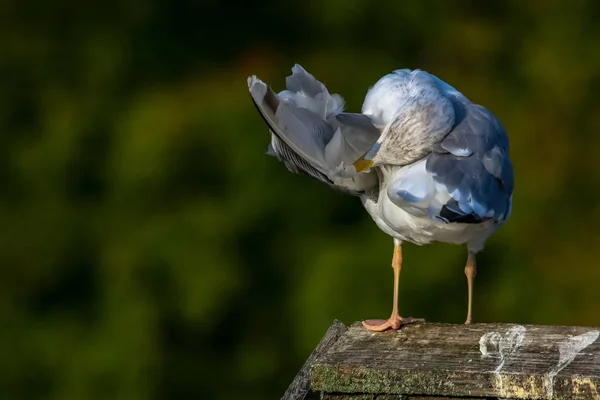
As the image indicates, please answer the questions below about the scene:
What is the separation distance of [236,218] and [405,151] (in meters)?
3.08

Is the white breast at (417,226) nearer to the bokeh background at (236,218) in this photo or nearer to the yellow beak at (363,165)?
the yellow beak at (363,165)

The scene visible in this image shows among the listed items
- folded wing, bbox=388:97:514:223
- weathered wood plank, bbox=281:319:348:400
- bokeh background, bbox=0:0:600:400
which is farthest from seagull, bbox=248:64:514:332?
bokeh background, bbox=0:0:600:400

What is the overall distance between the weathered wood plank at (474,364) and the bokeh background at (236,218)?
3290 mm

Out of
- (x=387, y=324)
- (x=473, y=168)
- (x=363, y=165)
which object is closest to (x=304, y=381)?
(x=387, y=324)

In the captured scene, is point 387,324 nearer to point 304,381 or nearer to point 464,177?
point 304,381

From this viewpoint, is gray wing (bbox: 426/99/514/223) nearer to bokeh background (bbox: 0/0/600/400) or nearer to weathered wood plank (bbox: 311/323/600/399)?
weathered wood plank (bbox: 311/323/600/399)

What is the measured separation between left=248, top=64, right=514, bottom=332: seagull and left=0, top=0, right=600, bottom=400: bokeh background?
246 centimetres

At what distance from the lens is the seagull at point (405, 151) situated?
3256 millimetres

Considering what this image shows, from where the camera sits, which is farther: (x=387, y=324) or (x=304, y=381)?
(x=387, y=324)

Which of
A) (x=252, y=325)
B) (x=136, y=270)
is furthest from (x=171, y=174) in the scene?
(x=252, y=325)

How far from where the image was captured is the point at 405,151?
3285 millimetres

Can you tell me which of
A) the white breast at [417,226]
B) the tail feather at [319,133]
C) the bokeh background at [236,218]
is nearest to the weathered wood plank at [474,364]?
the white breast at [417,226]

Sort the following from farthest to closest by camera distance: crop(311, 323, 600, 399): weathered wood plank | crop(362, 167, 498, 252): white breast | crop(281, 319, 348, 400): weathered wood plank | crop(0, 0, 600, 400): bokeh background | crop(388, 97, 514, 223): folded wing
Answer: crop(0, 0, 600, 400): bokeh background < crop(362, 167, 498, 252): white breast < crop(388, 97, 514, 223): folded wing < crop(281, 319, 348, 400): weathered wood plank < crop(311, 323, 600, 399): weathered wood plank

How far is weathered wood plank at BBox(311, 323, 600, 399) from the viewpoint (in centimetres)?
227
